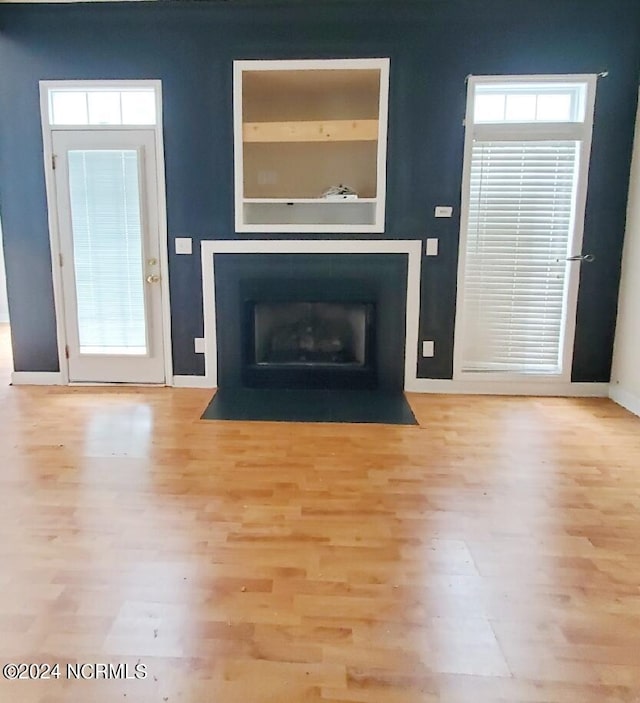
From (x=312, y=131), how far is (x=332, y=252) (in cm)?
91

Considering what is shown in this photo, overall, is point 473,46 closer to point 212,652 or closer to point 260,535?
point 260,535

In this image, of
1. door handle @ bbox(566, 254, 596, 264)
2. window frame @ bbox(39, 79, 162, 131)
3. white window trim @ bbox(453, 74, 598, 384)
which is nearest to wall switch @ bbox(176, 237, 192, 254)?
window frame @ bbox(39, 79, 162, 131)

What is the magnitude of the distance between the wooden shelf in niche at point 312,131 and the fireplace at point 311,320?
867 millimetres

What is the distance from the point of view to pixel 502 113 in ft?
13.1

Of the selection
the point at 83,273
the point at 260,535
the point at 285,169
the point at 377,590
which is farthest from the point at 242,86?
the point at 377,590

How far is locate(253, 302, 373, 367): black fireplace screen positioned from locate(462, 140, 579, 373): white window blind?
0.88m

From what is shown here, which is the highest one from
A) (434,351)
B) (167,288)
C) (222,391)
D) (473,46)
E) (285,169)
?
(473,46)

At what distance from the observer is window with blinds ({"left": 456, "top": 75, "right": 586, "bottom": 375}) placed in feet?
13.0

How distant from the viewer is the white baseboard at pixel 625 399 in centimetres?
388

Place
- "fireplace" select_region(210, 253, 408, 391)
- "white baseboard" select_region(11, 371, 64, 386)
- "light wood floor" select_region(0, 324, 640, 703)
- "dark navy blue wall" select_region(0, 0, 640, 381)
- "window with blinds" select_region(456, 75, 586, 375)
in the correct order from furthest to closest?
"white baseboard" select_region(11, 371, 64, 386)
"fireplace" select_region(210, 253, 408, 391)
"window with blinds" select_region(456, 75, 586, 375)
"dark navy blue wall" select_region(0, 0, 640, 381)
"light wood floor" select_region(0, 324, 640, 703)

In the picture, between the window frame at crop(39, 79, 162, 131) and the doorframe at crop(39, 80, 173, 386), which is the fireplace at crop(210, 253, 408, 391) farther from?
the window frame at crop(39, 79, 162, 131)

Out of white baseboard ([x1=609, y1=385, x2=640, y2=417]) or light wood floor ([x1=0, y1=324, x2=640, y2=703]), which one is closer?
light wood floor ([x1=0, y1=324, x2=640, y2=703])

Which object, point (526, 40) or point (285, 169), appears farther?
point (285, 169)

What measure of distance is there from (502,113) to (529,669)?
371 centimetres
